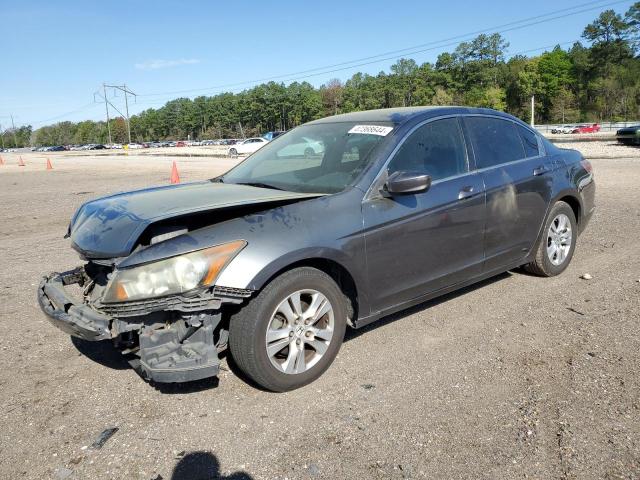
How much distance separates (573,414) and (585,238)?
4549 mm

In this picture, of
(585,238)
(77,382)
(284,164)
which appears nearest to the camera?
(77,382)

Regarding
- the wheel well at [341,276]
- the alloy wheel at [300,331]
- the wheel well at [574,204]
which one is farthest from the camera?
the wheel well at [574,204]

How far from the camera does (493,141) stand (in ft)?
15.1

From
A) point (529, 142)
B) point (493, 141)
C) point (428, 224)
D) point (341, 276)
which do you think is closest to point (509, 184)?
point (493, 141)

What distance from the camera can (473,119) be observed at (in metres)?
4.53

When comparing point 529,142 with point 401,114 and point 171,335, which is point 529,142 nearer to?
point 401,114

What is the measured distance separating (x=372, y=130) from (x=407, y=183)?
714mm

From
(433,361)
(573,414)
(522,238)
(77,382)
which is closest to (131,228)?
(77,382)

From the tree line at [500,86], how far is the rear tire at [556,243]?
305ft

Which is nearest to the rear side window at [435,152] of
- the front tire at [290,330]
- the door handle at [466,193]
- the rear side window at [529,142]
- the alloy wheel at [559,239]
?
the door handle at [466,193]

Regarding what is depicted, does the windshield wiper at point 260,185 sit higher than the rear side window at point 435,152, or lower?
lower

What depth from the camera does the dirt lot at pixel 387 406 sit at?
2594 millimetres

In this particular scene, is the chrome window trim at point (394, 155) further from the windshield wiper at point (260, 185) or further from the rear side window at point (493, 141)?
the windshield wiper at point (260, 185)

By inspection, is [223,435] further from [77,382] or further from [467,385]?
[467,385]
